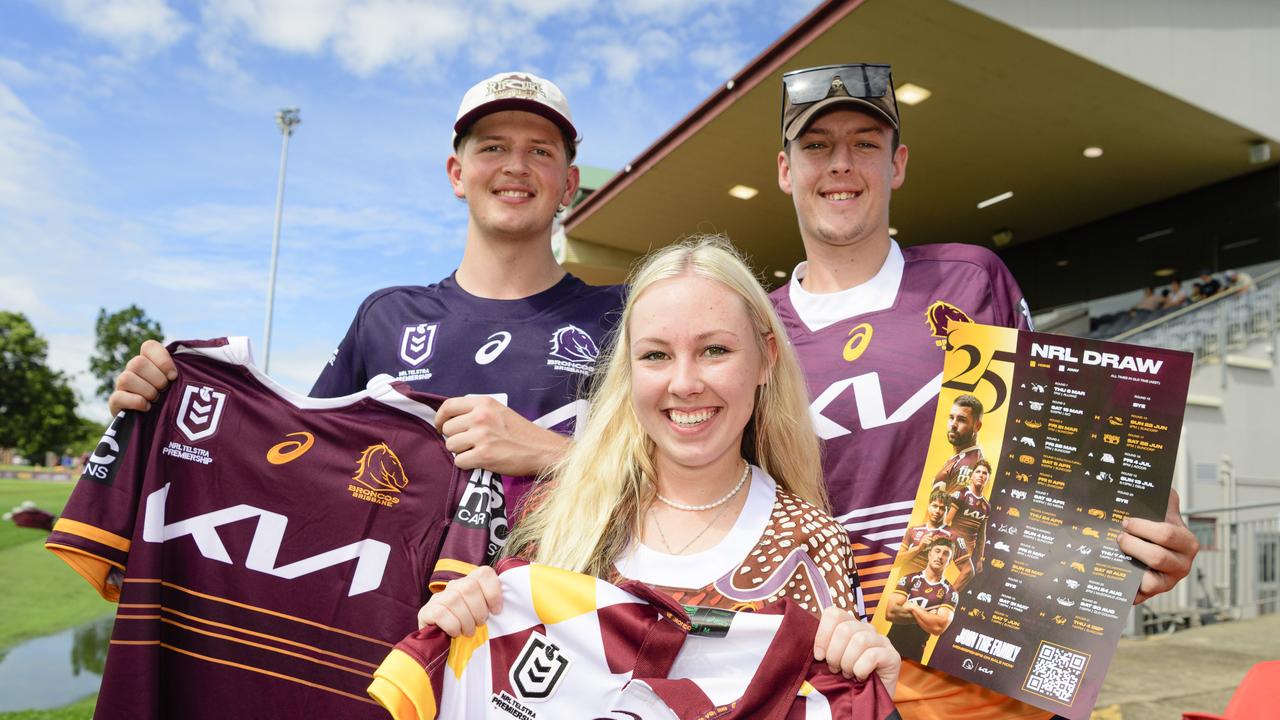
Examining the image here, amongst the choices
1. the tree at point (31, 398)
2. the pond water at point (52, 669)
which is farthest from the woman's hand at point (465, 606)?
the tree at point (31, 398)

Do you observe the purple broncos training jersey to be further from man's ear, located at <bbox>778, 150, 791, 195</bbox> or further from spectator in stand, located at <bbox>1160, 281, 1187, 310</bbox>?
spectator in stand, located at <bbox>1160, 281, 1187, 310</bbox>

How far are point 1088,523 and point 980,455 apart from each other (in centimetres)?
30

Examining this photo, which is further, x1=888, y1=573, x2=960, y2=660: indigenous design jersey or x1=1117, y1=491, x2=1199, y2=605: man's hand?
x1=888, y1=573, x2=960, y2=660: indigenous design jersey

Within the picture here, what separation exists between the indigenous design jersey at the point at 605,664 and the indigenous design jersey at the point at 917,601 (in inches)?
22.7

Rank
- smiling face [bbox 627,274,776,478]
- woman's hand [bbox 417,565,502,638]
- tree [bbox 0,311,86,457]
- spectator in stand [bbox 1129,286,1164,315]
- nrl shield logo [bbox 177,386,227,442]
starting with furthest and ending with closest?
tree [bbox 0,311,86,457]
spectator in stand [bbox 1129,286,1164,315]
nrl shield logo [bbox 177,386,227,442]
smiling face [bbox 627,274,776,478]
woman's hand [bbox 417,565,502,638]

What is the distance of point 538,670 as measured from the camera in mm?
1685

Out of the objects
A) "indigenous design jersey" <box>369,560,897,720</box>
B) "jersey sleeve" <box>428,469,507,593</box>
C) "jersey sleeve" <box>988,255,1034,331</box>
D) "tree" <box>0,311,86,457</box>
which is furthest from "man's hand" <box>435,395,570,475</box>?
"tree" <box>0,311,86,457</box>

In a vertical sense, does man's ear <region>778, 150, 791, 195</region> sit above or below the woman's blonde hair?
above

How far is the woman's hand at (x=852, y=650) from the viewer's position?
155 cm

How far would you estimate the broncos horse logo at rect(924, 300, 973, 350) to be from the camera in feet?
8.00

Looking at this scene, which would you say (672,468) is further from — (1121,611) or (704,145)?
(704,145)

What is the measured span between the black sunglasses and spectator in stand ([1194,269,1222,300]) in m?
12.8

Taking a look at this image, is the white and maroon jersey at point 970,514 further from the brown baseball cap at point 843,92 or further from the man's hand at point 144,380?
the man's hand at point 144,380

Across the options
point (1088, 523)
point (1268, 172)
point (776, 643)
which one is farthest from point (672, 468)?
point (1268, 172)
